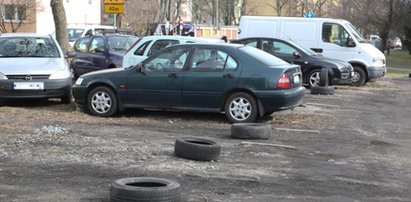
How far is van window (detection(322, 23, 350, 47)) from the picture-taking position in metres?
19.9

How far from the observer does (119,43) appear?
18281 millimetres

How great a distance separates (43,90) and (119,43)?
273 inches

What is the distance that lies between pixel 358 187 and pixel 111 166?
9.13 feet

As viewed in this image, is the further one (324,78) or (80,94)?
(324,78)

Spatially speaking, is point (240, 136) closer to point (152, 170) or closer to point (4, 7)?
point (152, 170)

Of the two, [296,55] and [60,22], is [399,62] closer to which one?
[296,55]

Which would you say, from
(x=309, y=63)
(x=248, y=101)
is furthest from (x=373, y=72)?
(x=248, y=101)

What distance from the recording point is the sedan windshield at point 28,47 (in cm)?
1255

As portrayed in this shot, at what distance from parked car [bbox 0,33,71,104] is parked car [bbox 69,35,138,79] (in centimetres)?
421

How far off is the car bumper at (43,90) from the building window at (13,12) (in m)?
36.3

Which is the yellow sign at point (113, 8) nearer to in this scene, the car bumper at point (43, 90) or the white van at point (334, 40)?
the white van at point (334, 40)

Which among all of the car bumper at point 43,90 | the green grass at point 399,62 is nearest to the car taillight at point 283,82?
the car bumper at point 43,90

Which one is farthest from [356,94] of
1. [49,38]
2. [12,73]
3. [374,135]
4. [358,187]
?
[358,187]

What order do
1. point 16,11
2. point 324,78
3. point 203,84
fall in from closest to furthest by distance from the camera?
1. point 203,84
2. point 324,78
3. point 16,11
